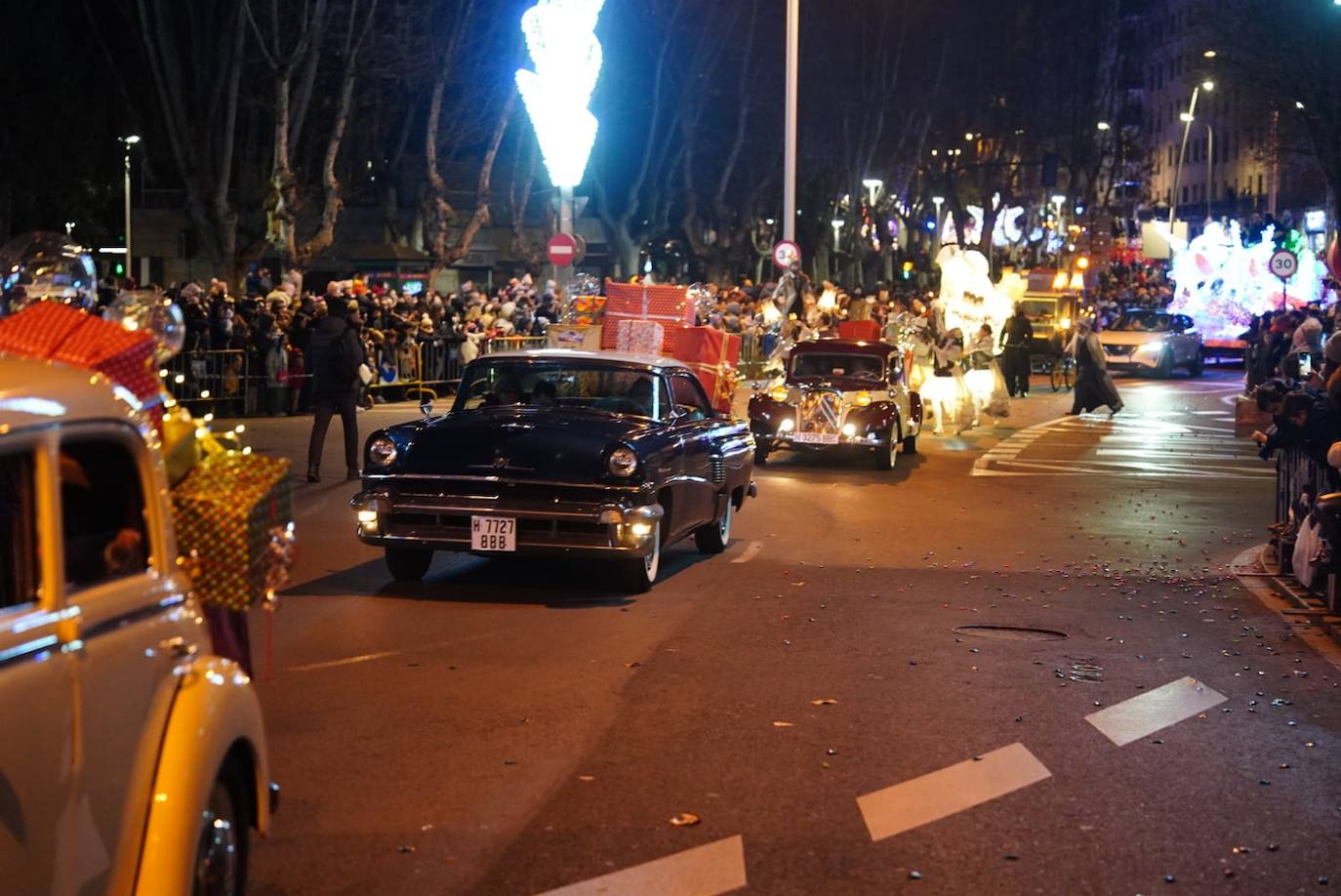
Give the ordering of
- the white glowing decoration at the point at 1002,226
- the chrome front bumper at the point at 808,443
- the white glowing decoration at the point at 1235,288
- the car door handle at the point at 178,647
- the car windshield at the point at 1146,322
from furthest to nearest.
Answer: the white glowing decoration at the point at 1002,226 < the white glowing decoration at the point at 1235,288 < the car windshield at the point at 1146,322 < the chrome front bumper at the point at 808,443 < the car door handle at the point at 178,647

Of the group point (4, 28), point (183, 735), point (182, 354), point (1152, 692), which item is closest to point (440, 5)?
point (4, 28)

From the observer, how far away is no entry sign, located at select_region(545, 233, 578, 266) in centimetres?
3077

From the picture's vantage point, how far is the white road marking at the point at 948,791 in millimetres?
6488

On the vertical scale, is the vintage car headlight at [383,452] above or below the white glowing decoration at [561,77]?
below

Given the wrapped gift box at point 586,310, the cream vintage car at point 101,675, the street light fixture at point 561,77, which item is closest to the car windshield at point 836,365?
the wrapped gift box at point 586,310

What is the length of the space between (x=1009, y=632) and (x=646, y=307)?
12002 millimetres

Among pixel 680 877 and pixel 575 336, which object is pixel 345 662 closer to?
pixel 680 877

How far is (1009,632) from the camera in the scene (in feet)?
34.4

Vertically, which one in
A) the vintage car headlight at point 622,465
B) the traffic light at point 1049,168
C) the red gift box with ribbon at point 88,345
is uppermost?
the traffic light at point 1049,168

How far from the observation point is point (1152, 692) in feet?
29.1

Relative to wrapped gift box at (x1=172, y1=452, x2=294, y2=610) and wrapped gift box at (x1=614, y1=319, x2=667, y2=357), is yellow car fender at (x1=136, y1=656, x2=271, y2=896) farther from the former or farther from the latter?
wrapped gift box at (x1=614, y1=319, x2=667, y2=357)

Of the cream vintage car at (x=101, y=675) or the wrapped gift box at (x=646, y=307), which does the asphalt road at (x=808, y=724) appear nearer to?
the cream vintage car at (x=101, y=675)

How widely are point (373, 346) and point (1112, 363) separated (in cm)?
2235

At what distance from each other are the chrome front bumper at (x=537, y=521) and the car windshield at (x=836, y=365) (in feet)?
36.3
